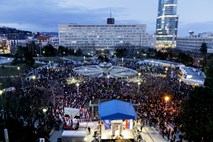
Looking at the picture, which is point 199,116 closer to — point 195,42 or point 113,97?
point 113,97

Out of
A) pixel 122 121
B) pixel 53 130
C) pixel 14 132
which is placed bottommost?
pixel 53 130

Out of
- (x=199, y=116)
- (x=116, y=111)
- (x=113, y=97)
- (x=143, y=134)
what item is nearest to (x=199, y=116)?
(x=199, y=116)

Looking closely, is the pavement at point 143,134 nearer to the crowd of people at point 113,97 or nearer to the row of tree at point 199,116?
the crowd of people at point 113,97

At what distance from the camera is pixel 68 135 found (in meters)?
13.4

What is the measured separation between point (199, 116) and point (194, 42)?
328ft

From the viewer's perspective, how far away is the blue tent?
1408 cm

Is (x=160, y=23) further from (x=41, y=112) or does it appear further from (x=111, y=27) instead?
(x=41, y=112)

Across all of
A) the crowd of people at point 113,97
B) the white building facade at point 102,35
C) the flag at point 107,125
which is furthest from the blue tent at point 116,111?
the white building facade at point 102,35

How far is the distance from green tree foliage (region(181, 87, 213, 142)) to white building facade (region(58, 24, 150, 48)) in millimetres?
110357

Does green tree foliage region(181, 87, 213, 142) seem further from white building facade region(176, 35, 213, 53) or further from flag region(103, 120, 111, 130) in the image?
white building facade region(176, 35, 213, 53)

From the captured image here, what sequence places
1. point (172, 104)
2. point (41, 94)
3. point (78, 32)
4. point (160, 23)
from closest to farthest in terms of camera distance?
point (172, 104)
point (41, 94)
point (78, 32)
point (160, 23)

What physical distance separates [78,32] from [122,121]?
11468 cm

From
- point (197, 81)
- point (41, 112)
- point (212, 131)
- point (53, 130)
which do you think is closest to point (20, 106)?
point (41, 112)

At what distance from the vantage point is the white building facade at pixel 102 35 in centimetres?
12471
